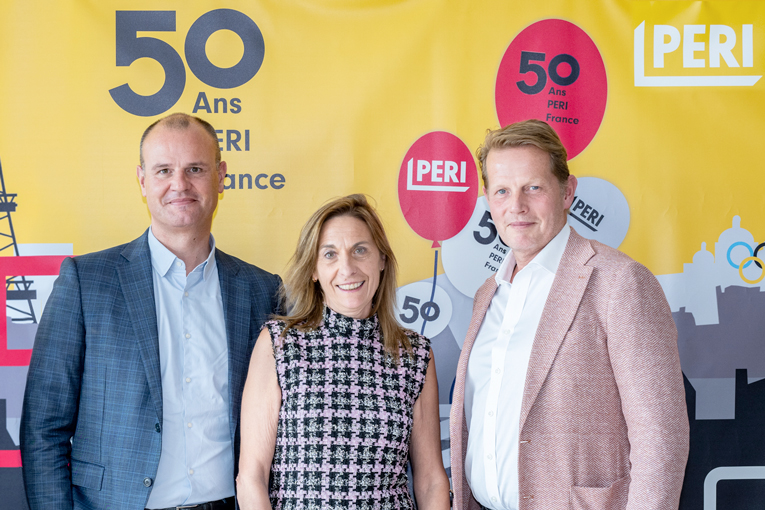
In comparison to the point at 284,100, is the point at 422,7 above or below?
above

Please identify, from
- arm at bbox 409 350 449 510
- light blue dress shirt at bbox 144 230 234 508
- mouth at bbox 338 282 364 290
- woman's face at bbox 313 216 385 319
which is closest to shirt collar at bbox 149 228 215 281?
light blue dress shirt at bbox 144 230 234 508

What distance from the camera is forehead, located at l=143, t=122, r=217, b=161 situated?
2.10 metres

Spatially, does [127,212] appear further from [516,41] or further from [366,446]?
[516,41]

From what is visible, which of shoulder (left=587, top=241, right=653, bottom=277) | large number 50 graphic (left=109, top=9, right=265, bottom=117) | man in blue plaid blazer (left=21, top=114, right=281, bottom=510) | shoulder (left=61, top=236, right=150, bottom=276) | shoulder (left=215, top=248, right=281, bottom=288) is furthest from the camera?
large number 50 graphic (left=109, top=9, right=265, bottom=117)

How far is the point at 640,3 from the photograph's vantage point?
2834mm

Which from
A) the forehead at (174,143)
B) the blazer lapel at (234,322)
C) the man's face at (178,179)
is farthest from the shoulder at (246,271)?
the forehead at (174,143)

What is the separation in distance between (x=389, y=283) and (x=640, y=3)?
6.26ft

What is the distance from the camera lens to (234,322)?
6.95 feet

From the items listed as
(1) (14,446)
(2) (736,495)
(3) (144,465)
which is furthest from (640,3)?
(1) (14,446)

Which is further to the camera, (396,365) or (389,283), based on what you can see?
(389,283)

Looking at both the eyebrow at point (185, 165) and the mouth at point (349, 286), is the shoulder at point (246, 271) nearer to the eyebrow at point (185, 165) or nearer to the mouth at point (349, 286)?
the eyebrow at point (185, 165)

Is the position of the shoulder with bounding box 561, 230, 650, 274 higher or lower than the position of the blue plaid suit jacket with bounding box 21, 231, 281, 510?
higher

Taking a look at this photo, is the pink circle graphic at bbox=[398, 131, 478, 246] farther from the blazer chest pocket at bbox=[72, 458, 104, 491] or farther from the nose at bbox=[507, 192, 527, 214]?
the blazer chest pocket at bbox=[72, 458, 104, 491]

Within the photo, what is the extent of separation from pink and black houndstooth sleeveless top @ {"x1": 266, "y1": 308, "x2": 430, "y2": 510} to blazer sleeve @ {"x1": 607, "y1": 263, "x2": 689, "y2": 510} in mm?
655
